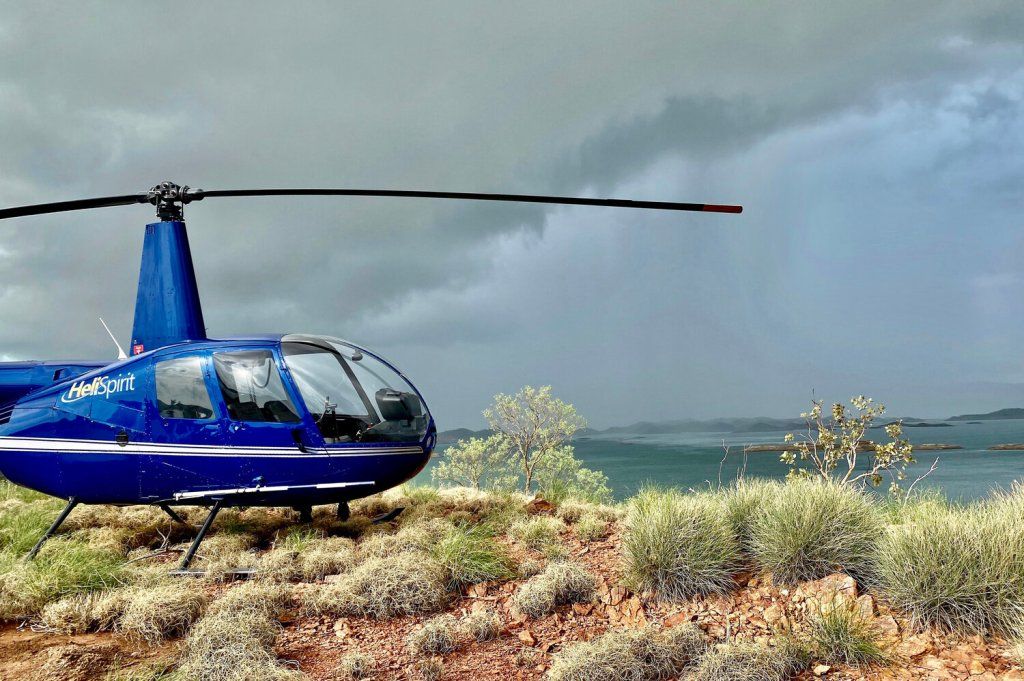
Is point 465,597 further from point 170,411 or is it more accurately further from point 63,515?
point 63,515

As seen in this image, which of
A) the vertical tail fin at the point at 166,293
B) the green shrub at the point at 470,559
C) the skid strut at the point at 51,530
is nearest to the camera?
the green shrub at the point at 470,559

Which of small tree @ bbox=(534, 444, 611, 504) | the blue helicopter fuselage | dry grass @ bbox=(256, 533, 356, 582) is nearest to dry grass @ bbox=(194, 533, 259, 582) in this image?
dry grass @ bbox=(256, 533, 356, 582)

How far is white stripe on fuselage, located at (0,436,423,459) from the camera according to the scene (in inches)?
315

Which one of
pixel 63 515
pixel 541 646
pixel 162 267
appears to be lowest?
pixel 541 646

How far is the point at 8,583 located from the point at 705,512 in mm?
A: 7296

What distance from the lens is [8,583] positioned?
6.92m

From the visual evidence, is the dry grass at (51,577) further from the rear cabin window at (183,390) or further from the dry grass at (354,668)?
the dry grass at (354,668)

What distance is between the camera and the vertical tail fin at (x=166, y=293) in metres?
9.42

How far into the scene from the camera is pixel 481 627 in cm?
593

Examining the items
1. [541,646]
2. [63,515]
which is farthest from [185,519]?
[541,646]

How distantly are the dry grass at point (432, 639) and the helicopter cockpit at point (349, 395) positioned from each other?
2.84 meters

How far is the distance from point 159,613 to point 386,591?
208 centimetres

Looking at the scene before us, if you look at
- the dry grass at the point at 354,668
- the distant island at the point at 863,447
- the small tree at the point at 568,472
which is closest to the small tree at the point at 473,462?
the small tree at the point at 568,472

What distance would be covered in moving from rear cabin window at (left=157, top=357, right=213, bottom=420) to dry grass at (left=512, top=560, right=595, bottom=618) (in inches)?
178
